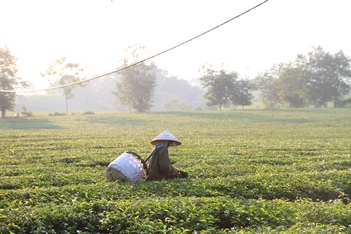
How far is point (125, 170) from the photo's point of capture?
35.3 feet

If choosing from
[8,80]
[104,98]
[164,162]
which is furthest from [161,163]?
[104,98]

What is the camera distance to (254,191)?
995 centimetres

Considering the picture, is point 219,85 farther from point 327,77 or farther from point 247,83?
point 327,77

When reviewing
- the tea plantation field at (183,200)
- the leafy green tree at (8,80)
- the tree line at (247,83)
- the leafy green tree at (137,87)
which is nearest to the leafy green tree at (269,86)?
the tree line at (247,83)

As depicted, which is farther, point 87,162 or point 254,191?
point 87,162

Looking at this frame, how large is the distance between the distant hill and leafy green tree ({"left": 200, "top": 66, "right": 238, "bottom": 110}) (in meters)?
42.2

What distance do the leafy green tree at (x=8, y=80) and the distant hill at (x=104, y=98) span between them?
225ft

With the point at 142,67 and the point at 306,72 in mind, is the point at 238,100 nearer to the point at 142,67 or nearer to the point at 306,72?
the point at 306,72

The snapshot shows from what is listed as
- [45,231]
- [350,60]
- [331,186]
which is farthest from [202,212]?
[350,60]

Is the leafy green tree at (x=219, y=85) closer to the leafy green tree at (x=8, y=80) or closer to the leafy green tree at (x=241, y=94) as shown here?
the leafy green tree at (x=241, y=94)

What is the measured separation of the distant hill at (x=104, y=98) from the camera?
481ft

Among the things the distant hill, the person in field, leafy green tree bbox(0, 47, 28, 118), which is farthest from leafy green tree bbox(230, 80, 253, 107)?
the person in field

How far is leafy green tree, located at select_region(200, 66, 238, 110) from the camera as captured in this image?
8625cm

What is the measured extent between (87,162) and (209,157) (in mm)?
4969
